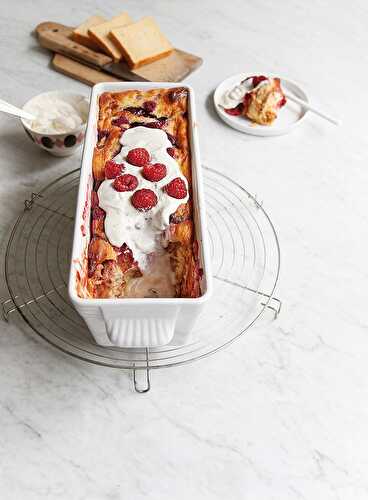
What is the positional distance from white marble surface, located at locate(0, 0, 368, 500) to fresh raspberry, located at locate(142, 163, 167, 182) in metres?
0.51

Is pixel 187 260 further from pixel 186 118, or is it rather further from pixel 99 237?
pixel 186 118

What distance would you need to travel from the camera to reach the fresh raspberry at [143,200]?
1368 millimetres

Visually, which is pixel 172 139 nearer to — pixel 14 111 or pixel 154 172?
pixel 154 172

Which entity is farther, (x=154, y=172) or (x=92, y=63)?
(x=92, y=63)

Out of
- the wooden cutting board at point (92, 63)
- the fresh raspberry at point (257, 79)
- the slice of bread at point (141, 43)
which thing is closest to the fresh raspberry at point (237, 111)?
the fresh raspberry at point (257, 79)

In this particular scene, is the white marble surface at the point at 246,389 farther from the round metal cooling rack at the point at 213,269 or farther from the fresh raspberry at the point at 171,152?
the fresh raspberry at the point at 171,152

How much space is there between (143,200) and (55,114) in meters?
0.65

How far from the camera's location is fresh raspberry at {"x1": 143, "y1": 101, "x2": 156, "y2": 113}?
5.21 feet

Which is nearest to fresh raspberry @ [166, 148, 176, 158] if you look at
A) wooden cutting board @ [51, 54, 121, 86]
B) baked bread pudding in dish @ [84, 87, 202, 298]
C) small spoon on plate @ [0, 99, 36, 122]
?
baked bread pudding in dish @ [84, 87, 202, 298]

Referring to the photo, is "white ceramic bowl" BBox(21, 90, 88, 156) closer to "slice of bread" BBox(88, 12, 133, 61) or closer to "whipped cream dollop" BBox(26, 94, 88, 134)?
"whipped cream dollop" BBox(26, 94, 88, 134)

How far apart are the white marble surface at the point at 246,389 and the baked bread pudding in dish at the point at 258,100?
0.09 meters

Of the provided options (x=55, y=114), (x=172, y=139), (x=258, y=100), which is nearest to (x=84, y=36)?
(x=55, y=114)

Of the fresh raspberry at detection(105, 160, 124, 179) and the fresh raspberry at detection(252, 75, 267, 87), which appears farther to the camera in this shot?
the fresh raspberry at detection(252, 75, 267, 87)

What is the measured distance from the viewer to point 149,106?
62.6 inches
